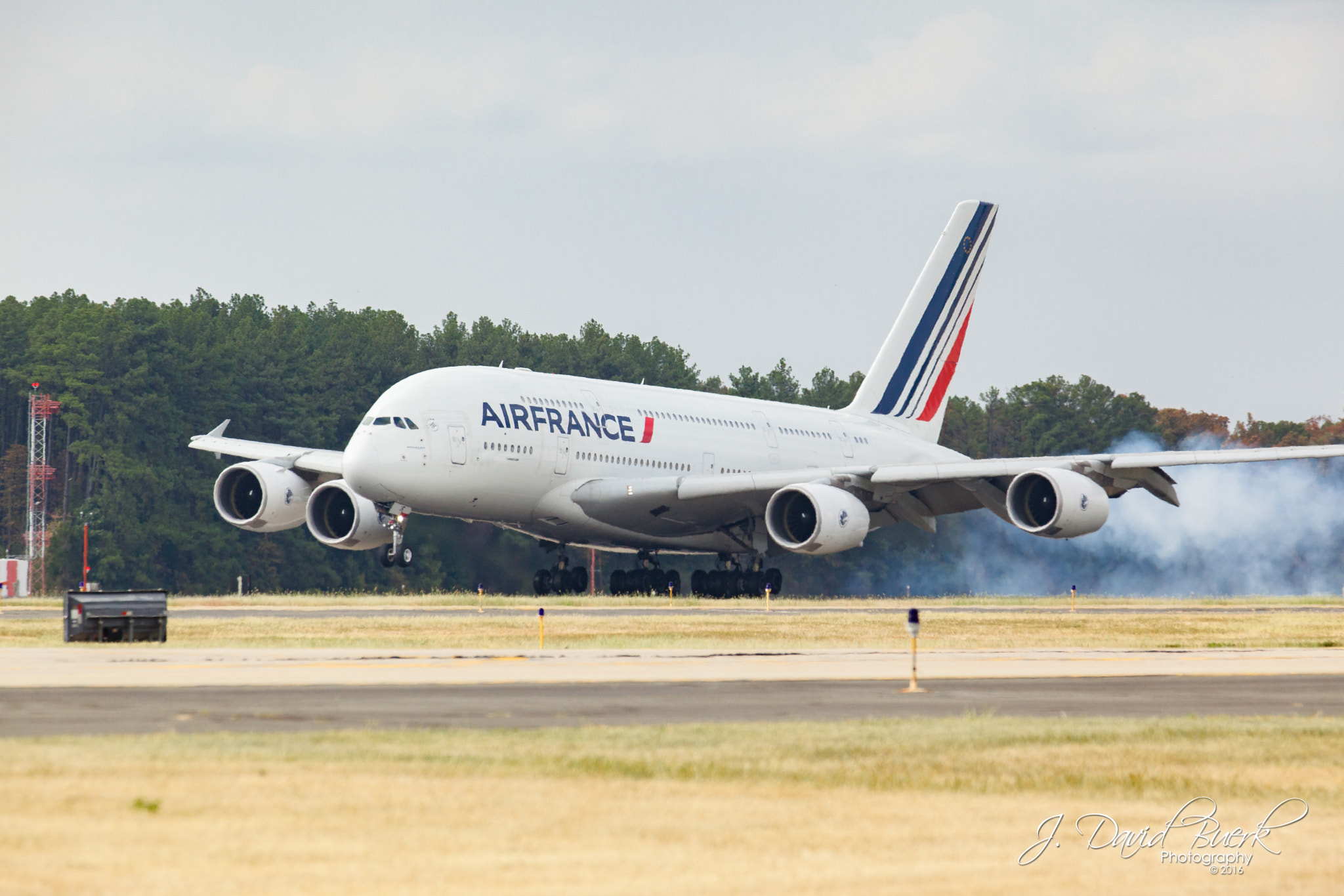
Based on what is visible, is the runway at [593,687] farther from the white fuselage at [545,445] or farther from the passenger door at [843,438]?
the passenger door at [843,438]

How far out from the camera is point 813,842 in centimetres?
1003

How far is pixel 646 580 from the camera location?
2046 inches

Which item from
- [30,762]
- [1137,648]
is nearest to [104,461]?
[1137,648]

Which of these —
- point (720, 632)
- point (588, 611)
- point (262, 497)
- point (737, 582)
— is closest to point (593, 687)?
point (720, 632)

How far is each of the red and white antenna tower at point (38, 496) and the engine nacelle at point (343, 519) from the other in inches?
770

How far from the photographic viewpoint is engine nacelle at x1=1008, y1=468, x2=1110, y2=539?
4381 centimetres

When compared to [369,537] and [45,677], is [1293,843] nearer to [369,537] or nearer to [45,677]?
[45,677]

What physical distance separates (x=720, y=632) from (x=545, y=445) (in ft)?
44.2

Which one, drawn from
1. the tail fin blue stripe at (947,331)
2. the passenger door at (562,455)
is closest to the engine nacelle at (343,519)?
the passenger door at (562,455)

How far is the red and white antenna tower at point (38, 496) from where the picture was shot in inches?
2781

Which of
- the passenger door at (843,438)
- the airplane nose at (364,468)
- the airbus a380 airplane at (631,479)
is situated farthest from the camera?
the passenger door at (843,438)

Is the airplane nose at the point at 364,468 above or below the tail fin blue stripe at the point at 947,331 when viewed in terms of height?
below

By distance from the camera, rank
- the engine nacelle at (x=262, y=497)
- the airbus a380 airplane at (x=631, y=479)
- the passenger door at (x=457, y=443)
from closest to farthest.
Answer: the passenger door at (x=457, y=443) < the airbus a380 airplane at (x=631, y=479) < the engine nacelle at (x=262, y=497)

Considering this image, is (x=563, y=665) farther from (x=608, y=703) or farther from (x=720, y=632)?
(x=720, y=632)
